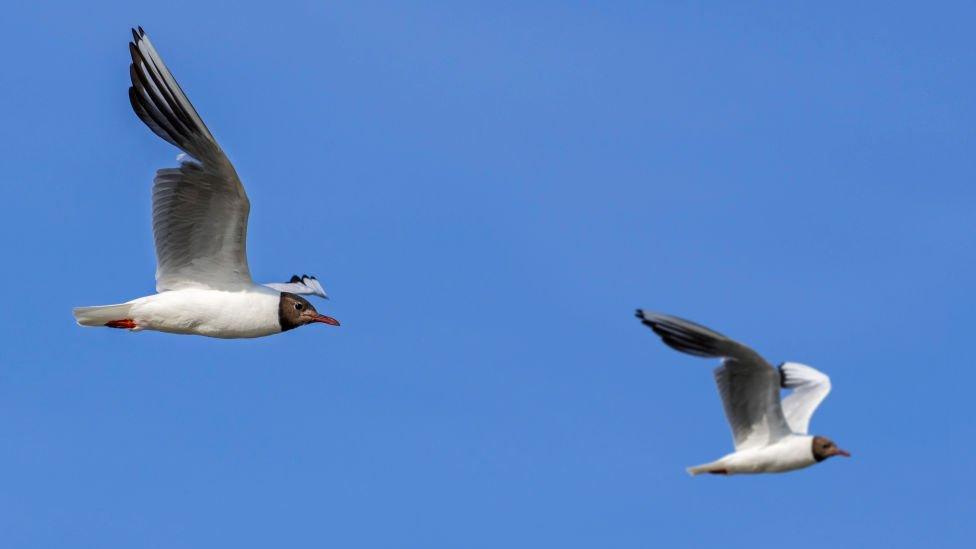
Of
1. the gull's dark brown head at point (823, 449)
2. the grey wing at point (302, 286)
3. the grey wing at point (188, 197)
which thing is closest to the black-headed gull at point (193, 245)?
the grey wing at point (188, 197)

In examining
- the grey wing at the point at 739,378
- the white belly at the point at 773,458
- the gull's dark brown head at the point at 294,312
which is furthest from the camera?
the gull's dark brown head at the point at 294,312

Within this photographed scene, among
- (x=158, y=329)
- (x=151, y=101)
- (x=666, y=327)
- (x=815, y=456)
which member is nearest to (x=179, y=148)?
(x=151, y=101)

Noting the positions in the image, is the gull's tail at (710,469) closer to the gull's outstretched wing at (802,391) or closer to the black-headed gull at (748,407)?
the black-headed gull at (748,407)

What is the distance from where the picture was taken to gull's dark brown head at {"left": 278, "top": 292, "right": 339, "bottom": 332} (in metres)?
22.5

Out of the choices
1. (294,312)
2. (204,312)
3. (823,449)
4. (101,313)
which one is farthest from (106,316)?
(823,449)

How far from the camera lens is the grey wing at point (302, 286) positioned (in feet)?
85.9

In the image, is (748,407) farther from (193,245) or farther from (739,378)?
(193,245)

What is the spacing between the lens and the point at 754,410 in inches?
818

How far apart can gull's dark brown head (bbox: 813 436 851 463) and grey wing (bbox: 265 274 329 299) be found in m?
7.39

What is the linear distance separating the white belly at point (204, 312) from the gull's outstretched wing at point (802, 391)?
18.2 feet

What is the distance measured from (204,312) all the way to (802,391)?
20.9 feet

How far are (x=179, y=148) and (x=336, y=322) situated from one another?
9.90ft

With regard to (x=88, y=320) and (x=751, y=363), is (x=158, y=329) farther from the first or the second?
(x=751, y=363)

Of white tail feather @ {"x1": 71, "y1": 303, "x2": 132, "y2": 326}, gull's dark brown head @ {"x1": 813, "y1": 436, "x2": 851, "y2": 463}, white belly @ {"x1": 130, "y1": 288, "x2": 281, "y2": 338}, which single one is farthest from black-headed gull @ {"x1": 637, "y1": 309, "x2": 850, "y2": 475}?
white tail feather @ {"x1": 71, "y1": 303, "x2": 132, "y2": 326}
